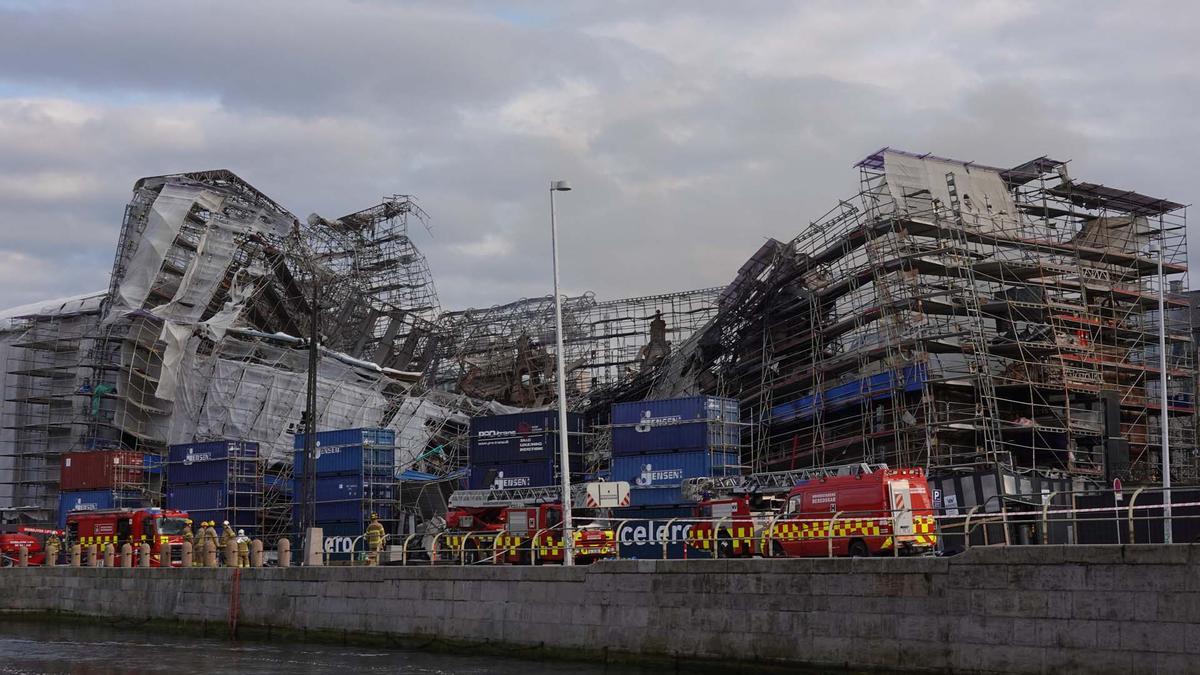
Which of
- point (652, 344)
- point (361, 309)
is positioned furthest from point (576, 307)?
point (361, 309)

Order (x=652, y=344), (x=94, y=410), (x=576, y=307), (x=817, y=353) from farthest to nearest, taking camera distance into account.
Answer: (x=576, y=307)
(x=652, y=344)
(x=94, y=410)
(x=817, y=353)

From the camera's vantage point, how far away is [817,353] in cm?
5409

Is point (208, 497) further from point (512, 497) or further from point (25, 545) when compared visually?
point (512, 497)

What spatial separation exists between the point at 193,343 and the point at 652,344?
25.6m

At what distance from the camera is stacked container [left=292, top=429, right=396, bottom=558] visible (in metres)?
54.5

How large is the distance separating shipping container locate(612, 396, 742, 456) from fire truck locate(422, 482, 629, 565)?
11.6 ft

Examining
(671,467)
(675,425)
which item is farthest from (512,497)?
(675,425)

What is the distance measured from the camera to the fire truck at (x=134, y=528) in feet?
149

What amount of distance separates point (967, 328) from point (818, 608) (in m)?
31.2

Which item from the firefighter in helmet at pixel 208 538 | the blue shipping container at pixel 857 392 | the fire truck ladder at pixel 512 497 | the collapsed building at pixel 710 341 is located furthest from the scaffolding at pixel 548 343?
the firefighter in helmet at pixel 208 538

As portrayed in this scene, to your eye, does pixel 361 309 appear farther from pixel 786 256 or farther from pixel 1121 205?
pixel 1121 205

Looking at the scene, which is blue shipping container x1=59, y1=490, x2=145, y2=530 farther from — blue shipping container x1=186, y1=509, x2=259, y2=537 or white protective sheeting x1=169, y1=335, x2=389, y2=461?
white protective sheeting x1=169, y1=335, x2=389, y2=461

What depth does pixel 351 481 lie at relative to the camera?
2157 inches

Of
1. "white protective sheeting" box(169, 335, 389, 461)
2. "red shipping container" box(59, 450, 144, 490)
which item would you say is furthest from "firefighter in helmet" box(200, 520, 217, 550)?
"white protective sheeting" box(169, 335, 389, 461)
